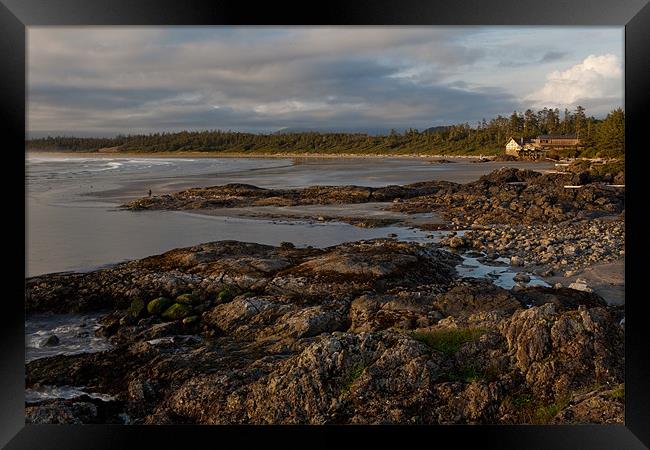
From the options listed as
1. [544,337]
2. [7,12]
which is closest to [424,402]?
[544,337]

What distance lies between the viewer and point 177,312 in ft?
21.4

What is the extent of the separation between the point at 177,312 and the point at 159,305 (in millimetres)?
292

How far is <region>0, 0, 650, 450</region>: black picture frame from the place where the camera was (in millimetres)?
3852

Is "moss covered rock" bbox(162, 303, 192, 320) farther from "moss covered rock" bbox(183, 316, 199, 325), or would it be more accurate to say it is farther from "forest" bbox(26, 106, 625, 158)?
"forest" bbox(26, 106, 625, 158)

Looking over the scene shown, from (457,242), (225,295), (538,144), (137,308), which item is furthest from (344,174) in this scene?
(137,308)

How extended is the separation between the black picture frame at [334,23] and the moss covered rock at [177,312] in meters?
2.38

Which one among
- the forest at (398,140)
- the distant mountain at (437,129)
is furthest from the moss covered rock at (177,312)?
the distant mountain at (437,129)

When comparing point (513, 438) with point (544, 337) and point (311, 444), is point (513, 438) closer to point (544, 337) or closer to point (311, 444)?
point (544, 337)

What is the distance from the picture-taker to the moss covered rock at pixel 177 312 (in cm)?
650

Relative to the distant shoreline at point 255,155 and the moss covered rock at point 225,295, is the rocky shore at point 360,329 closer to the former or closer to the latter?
the moss covered rock at point 225,295

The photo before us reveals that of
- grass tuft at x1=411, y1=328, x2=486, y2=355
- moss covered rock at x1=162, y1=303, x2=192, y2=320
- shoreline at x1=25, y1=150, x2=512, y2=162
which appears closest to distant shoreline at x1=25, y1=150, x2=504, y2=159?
shoreline at x1=25, y1=150, x2=512, y2=162

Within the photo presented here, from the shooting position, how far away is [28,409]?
5.18 m

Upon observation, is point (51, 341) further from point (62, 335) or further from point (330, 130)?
point (330, 130)

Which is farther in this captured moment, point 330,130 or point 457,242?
point 330,130
